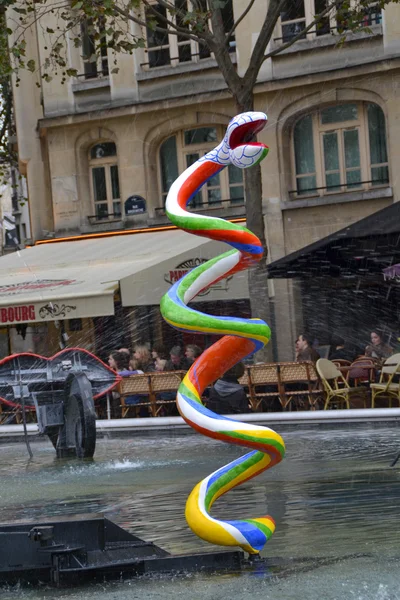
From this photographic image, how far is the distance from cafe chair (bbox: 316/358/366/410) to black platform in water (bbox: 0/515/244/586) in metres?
9.28

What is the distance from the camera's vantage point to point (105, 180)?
2939 cm

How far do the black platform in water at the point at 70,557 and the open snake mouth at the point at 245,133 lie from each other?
7.40 ft

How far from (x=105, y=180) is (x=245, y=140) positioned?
22.8 m

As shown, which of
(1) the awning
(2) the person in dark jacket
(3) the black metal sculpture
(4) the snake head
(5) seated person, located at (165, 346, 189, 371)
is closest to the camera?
(4) the snake head

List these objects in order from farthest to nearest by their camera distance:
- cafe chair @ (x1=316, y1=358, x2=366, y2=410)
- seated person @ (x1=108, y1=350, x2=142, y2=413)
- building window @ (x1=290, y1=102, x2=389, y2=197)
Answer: building window @ (x1=290, y1=102, x2=389, y2=197) → seated person @ (x1=108, y1=350, x2=142, y2=413) → cafe chair @ (x1=316, y1=358, x2=366, y2=410)

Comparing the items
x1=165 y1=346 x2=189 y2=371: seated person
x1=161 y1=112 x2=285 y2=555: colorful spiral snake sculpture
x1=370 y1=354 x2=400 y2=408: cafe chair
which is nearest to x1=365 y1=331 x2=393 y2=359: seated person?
x1=370 y1=354 x2=400 y2=408: cafe chair

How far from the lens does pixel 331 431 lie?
12.3 metres

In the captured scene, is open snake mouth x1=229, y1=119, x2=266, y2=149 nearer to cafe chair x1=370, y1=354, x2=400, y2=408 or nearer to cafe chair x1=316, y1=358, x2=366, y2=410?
cafe chair x1=370, y1=354, x2=400, y2=408

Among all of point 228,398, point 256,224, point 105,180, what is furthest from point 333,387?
point 105,180

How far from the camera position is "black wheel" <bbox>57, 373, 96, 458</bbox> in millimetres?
11586

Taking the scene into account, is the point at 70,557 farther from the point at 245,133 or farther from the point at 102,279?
the point at 102,279

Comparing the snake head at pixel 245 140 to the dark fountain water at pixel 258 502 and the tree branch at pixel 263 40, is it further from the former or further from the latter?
the tree branch at pixel 263 40

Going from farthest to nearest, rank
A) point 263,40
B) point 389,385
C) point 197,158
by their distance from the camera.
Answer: point 197,158, point 263,40, point 389,385

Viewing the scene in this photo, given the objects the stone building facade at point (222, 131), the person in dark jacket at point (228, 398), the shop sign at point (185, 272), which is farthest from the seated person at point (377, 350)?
the stone building facade at point (222, 131)
